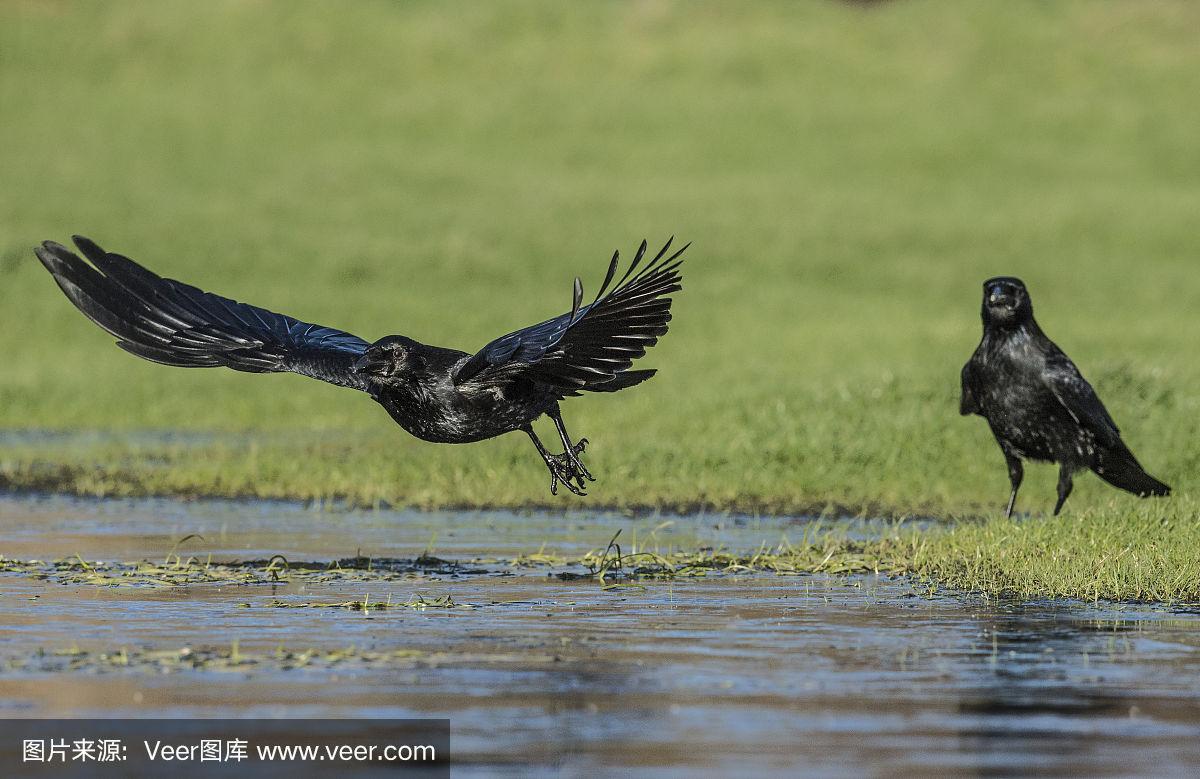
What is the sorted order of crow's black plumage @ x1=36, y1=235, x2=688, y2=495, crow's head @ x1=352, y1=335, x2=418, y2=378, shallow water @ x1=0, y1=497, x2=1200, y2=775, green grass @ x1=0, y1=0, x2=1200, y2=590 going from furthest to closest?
green grass @ x1=0, y1=0, x2=1200, y2=590 → crow's head @ x1=352, y1=335, x2=418, y2=378 → crow's black plumage @ x1=36, y1=235, x2=688, y2=495 → shallow water @ x1=0, y1=497, x2=1200, y2=775

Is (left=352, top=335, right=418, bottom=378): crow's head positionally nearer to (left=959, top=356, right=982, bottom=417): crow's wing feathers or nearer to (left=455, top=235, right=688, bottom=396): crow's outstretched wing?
(left=455, top=235, right=688, bottom=396): crow's outstretched wing

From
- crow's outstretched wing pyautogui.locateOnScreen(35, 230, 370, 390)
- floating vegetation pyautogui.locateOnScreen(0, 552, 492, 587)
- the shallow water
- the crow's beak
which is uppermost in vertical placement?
crow's outstretched wing pyautogui.locateOnScreen(35, 230, 370, 390)

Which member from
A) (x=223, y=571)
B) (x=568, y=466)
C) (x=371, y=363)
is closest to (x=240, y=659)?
(x=371, y=363)

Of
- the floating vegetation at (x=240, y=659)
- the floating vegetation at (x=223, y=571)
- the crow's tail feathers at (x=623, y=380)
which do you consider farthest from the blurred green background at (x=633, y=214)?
the floating vegetation at (x=240, y=659)

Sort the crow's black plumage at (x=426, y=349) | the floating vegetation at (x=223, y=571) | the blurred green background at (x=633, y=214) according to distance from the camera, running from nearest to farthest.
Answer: the crow's black plumage at (x=426, y=349) → the floating vegetation at (x=223, y=571) → the blurred green background at (x=633, y=214)

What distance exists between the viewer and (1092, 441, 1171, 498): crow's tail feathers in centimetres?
1541

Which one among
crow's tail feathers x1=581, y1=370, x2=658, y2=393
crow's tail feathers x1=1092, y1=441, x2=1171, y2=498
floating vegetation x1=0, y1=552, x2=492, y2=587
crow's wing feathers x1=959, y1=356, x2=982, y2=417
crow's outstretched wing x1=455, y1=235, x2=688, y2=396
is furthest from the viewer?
crow's wing feathers x1=959, y1=356, x2=982, y2=417

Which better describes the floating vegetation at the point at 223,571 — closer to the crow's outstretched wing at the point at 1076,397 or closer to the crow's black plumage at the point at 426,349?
the crow's black plumage at the point at 426,349

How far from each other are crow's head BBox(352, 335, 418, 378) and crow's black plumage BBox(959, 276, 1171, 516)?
4958mm

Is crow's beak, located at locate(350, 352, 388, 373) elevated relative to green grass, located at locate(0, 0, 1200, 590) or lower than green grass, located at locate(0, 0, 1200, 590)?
lower

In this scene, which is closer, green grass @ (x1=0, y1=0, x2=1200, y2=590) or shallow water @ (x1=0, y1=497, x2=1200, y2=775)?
shallow water @ (x1=0, y1=497, x2=1200, y2=775)

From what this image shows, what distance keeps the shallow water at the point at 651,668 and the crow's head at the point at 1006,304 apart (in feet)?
9.57

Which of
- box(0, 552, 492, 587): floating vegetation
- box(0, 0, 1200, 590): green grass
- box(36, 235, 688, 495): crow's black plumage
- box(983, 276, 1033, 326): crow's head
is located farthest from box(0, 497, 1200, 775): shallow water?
box(983, 276, 1033, 326): crow's head

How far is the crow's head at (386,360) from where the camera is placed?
1200cm
